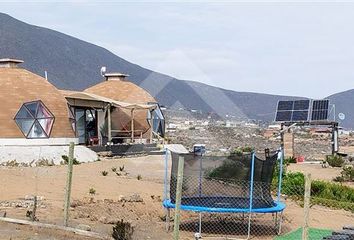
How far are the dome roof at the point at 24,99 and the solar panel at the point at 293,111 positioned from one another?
14882 mm

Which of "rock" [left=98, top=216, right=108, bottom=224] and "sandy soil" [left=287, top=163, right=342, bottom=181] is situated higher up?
"rock" [left=98, top=216, right=108, bottom=224]

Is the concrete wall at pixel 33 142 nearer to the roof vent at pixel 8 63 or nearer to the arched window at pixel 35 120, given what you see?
the arched window at pixel 35 120

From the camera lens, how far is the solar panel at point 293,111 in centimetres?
3653

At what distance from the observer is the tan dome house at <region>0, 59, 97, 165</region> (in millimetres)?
25031

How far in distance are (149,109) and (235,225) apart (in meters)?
24.5

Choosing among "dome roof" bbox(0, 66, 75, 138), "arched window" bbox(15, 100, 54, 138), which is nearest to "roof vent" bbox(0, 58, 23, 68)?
"dome roof" bbox(0, 66, 75, 138)

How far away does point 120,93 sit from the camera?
40.5 m

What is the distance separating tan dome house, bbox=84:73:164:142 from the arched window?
28.9 feet

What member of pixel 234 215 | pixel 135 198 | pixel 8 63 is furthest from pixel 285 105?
pixel 234 215

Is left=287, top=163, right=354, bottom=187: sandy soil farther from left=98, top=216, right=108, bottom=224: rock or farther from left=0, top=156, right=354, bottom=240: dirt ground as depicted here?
left=98, top=216, right=108, bottom=224: rock

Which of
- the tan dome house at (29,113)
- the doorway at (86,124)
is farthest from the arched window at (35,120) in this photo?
the doorway at (86,124)

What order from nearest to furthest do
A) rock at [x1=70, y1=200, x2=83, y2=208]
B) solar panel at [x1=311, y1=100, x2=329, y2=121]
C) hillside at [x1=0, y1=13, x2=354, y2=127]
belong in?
rock at [x1=70, y1=200, x2=83, y2=208], solar panel at [x1=311, y1=100, x2=329, y2=121], hillside at [x1=0, y1=13, x2=354, y2=127]

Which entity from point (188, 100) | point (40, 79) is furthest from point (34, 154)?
point (188, 100)

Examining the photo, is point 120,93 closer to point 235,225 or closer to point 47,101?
point 47,101
